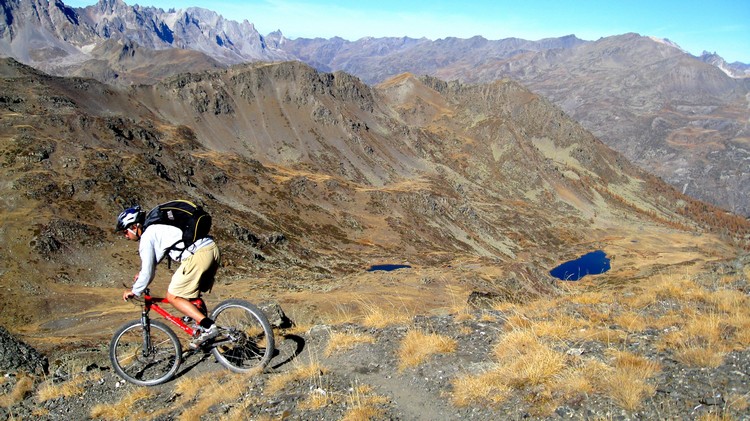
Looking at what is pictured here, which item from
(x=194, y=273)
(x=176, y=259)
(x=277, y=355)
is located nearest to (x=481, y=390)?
(x=277, y=355)

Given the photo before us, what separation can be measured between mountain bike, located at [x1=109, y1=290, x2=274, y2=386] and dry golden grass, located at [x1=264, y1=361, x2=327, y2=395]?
703 mm

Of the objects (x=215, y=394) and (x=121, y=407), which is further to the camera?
(x=121, y=407)

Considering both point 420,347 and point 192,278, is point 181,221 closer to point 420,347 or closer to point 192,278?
point 192,278

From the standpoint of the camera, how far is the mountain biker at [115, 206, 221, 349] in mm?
8570

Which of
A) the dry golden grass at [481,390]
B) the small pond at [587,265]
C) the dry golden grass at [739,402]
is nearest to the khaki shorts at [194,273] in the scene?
the dry golden grass at [481,390]

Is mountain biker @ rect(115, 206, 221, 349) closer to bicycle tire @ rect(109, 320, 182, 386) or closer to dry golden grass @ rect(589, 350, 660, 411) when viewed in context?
bicycle tire @ rect(109, 320, 182, 386)

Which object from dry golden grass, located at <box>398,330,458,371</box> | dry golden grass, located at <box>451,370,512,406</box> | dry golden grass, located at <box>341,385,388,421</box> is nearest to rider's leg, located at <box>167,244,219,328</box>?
dry golden grass, located at <box>341,385,388,421</box>

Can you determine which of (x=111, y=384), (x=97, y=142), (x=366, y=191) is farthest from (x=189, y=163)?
(x=111, y=384)

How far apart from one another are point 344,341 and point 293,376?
6.14ft

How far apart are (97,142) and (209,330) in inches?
4065

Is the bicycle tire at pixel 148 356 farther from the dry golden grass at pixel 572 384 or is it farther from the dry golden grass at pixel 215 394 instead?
the dry golden grass at pixel 572 384

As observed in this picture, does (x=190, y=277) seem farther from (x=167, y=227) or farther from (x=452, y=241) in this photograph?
(x=452, y=241)

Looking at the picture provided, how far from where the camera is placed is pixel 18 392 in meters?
10.1

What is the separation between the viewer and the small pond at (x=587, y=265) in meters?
126
